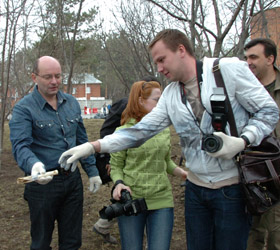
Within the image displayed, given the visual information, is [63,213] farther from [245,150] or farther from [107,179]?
[245,150]

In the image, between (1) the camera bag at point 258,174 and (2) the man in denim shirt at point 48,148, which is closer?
(1) the camera bag at point 258,174

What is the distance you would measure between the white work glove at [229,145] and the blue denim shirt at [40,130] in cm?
144

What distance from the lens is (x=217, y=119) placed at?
1831 mm

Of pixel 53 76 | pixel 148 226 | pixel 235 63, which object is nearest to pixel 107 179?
pixel 148 226

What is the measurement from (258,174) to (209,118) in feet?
1.40

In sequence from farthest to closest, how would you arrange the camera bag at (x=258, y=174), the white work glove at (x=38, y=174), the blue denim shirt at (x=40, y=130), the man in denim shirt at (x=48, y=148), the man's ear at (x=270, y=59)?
the man's ear at (x=270, y=59)
the man in denim shirt at (x=48, y=148)
the blue denim shirt at (x=40, y=130)
the white work glove at (x=38, y=174)
the camera bag at (x=258, y=174)

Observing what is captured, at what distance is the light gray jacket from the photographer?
186 cm

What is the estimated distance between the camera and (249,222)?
6.73ft

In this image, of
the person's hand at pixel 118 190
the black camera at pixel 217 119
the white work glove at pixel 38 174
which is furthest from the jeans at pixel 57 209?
the black camera at pixel 217 119

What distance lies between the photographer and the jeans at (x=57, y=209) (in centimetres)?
278

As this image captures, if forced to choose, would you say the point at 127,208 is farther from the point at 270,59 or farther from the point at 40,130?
the point at 270,59

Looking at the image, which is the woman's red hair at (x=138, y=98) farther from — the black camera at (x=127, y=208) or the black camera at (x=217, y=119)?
the black camera at (x=217, y=119)

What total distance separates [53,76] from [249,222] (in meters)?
1.96

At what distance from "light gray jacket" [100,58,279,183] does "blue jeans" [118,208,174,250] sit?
0.69 m
